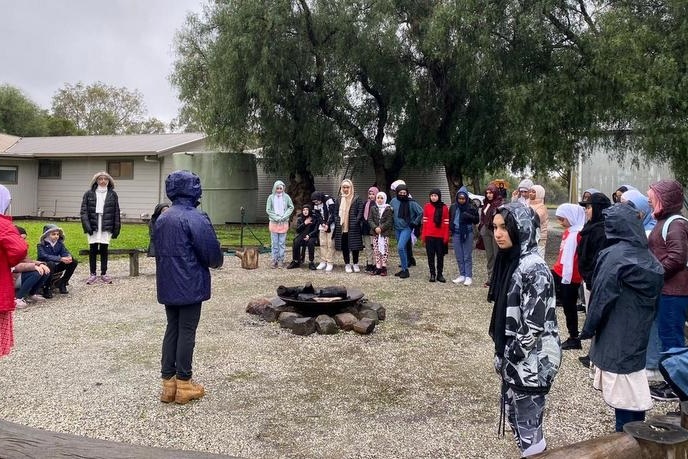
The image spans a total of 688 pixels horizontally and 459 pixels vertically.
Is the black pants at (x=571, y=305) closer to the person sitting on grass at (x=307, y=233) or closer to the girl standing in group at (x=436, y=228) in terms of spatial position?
the girl standing in group at (x=436, y=228)

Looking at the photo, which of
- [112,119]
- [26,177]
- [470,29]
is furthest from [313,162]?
[112,119]

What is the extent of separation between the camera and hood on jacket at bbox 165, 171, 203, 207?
14.6 feet

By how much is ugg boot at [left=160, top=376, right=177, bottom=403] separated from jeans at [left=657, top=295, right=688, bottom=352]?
4009 mm

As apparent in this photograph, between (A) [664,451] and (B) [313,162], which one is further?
(B) [313,162]

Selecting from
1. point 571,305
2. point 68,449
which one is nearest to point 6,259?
point 68,449

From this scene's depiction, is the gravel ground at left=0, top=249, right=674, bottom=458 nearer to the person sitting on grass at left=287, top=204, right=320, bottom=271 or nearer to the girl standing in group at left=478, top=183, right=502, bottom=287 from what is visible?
the girl standing in group at left=478, top=183, right=502, bottom=287

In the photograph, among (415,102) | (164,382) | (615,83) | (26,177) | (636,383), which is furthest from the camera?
(26,177)

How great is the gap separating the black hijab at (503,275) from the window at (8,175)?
85.6 feet

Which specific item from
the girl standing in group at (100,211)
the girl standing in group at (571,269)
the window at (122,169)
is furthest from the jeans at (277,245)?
the window at (122,169)

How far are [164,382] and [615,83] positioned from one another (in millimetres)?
11657

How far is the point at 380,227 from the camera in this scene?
10.6 metres

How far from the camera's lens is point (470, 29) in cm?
1379

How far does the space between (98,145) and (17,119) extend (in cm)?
1937

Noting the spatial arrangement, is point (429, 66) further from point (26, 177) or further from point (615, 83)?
point (26, 177)
